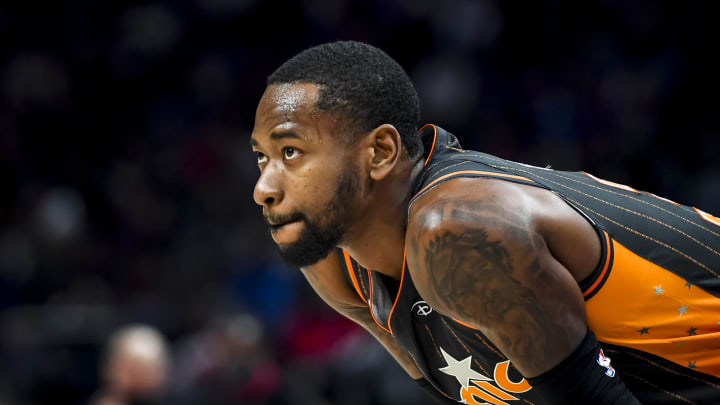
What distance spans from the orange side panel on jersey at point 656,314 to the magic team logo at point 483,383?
0.97 feet

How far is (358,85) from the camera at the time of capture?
213cm

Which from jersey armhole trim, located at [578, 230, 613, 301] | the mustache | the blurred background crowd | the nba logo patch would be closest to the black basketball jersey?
jersey armhole trim, located at [578, 230, 613, 301]

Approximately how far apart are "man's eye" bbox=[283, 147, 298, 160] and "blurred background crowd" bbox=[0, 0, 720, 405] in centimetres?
341

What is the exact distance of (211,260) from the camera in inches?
306

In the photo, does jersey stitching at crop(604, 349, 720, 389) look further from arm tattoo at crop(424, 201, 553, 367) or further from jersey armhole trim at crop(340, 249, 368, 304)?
jersey armhole trim at crop(340, 249, 368, 304)

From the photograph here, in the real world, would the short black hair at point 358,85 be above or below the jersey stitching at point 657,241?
above

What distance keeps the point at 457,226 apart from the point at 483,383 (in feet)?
2.35

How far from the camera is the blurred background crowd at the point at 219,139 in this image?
637 centimetres

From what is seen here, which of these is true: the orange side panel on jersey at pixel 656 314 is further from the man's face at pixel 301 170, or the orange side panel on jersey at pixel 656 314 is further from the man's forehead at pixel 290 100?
the man's forehead at pixel 290 100

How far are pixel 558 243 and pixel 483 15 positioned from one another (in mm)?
7315

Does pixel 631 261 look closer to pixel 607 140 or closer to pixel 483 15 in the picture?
pixel 607 140

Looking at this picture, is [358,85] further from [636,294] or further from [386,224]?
[636,294]

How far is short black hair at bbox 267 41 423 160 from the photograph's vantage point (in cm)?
211

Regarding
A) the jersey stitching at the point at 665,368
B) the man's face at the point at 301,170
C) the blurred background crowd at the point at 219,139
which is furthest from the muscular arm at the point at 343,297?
the blurred background crowd at the point at 219,139
